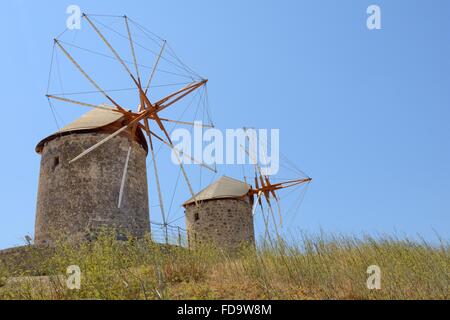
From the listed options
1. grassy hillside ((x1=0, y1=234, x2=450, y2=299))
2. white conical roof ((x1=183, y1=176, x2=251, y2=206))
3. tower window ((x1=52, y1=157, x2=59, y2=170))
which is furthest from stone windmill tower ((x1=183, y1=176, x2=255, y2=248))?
grassy hillside ((x1=0, y1=234, x2=450, y2=299))

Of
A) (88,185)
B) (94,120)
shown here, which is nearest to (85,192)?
(88,185)

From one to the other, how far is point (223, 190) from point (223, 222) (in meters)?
1.55

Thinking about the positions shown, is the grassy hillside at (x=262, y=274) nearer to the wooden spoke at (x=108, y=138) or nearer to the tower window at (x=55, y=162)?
the wooden spoke at (x=108, y=138)

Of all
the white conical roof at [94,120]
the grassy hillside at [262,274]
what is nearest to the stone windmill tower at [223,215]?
the white conical roof at [94,120]

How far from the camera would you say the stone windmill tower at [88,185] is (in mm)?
11555

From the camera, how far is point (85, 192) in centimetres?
1172

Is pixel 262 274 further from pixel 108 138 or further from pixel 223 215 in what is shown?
pixel 223 215

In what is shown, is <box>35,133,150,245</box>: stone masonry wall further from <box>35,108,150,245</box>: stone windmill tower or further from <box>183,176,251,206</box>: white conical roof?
<box>183,176,251,206</box>: white conical roof

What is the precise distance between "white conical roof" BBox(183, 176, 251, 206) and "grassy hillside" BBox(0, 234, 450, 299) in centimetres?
1161

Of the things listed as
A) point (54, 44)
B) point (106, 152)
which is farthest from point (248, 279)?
point (54, 44)

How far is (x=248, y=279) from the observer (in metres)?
6.21

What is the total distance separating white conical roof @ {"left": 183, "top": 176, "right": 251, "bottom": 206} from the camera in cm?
1923

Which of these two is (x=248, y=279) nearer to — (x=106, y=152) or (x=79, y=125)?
(x=106, y=152)
